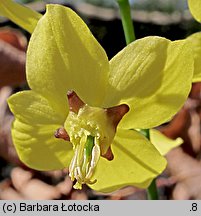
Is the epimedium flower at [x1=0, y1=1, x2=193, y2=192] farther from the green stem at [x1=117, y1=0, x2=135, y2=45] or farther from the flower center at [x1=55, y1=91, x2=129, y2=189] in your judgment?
the green stem at [x1=117, y1=0, x2=135, y2=45]

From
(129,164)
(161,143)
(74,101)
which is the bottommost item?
(161,143)

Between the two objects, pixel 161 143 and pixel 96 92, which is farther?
pixel 161 143

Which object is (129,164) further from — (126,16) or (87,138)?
(126,16)

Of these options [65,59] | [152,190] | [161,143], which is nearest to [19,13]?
[65,59]

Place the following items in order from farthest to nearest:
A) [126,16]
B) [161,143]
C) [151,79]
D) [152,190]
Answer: [161,143] < [152,190] < [126,16] < [151,79]

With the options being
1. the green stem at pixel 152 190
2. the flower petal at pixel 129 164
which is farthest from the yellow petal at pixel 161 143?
the flower petal at pixel 129 164

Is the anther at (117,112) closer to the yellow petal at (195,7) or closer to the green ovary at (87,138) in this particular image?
the green ovary at (87,138)

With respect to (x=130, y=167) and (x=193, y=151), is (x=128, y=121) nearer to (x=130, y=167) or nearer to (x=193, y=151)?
(x=130, y=167)
